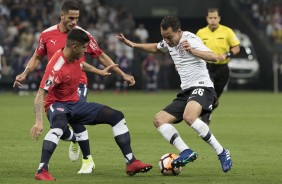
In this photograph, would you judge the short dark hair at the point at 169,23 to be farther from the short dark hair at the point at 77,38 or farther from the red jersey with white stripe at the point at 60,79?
the short dark hair at the point at 77,38

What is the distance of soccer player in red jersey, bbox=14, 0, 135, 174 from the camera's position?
1308cm

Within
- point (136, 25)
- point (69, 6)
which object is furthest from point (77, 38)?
point (136, 25)

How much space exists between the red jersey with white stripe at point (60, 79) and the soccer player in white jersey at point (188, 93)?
134 cm

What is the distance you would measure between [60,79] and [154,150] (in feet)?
13.6

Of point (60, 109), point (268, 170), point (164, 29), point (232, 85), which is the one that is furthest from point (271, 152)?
point (232, 85)

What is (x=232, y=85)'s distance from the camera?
43.0 m

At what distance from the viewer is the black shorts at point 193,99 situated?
1309 centimetres

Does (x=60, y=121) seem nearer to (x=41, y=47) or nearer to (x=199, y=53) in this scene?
(x=41, y=47)

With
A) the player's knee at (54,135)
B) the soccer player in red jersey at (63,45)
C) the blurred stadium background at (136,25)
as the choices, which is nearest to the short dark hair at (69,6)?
the soccer player in red jersey at (63,45)

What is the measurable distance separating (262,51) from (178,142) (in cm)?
3132

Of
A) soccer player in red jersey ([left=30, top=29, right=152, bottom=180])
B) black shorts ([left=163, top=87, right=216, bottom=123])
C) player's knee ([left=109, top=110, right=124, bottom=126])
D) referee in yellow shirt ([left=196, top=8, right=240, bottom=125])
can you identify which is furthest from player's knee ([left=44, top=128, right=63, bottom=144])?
referee in yellow shirt ([left=196, top=8, right=240, bottom=125])

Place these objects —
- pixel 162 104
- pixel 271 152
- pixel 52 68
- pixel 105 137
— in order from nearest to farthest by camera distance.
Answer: pixel 52 68 < pixel 271 152 < pixel 105 137 < pixel 162 104

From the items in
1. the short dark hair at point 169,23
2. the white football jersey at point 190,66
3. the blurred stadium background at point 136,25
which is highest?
the short dark hair at point 169,23

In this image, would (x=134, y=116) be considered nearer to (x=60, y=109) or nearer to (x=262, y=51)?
(x=60, y=109)
